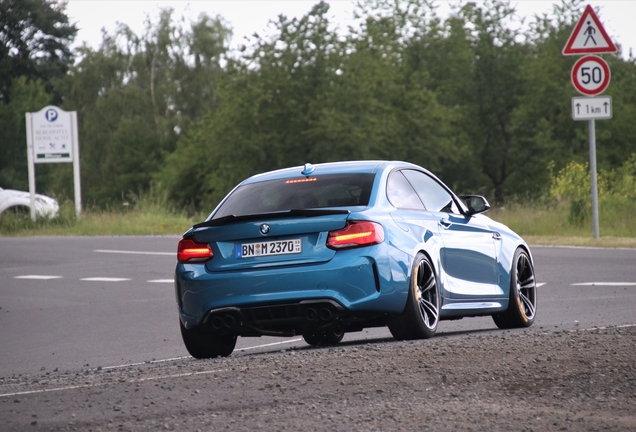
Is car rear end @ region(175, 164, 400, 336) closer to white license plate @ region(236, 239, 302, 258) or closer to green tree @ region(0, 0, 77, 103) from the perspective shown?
white license plate @ region(236, 239, 302, 258)

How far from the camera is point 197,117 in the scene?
279 ft

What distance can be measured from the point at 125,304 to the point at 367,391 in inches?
361

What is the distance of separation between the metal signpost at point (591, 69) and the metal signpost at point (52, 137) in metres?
17.3

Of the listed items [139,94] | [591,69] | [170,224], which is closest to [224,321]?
[591,69]

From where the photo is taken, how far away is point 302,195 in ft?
29.8

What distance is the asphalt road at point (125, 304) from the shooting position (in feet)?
35.3

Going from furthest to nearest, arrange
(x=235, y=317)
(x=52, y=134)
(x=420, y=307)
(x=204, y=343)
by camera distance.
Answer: (x=52, y=134)
(x=204, y=343)
(x=420, y=307)
(x=235, y=317)

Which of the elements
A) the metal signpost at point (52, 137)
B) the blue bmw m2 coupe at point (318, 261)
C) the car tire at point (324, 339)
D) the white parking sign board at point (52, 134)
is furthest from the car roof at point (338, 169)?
the white parking sign board at point (52, 134)

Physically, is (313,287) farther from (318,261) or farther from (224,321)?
(224,321)

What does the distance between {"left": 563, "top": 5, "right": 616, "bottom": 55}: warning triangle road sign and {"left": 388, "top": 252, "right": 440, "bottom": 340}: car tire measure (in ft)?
41.8

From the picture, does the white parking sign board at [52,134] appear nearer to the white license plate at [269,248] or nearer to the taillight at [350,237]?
the white license plate at [269,248]

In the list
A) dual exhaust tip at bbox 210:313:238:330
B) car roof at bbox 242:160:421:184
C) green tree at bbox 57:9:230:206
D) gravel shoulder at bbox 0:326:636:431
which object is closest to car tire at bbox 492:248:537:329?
car roof at bbox 242:160:421:184

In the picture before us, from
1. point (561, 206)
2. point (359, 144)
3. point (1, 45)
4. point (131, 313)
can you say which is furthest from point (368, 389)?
point (1, 45)

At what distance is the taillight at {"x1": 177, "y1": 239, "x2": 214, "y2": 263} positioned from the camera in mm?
8758
